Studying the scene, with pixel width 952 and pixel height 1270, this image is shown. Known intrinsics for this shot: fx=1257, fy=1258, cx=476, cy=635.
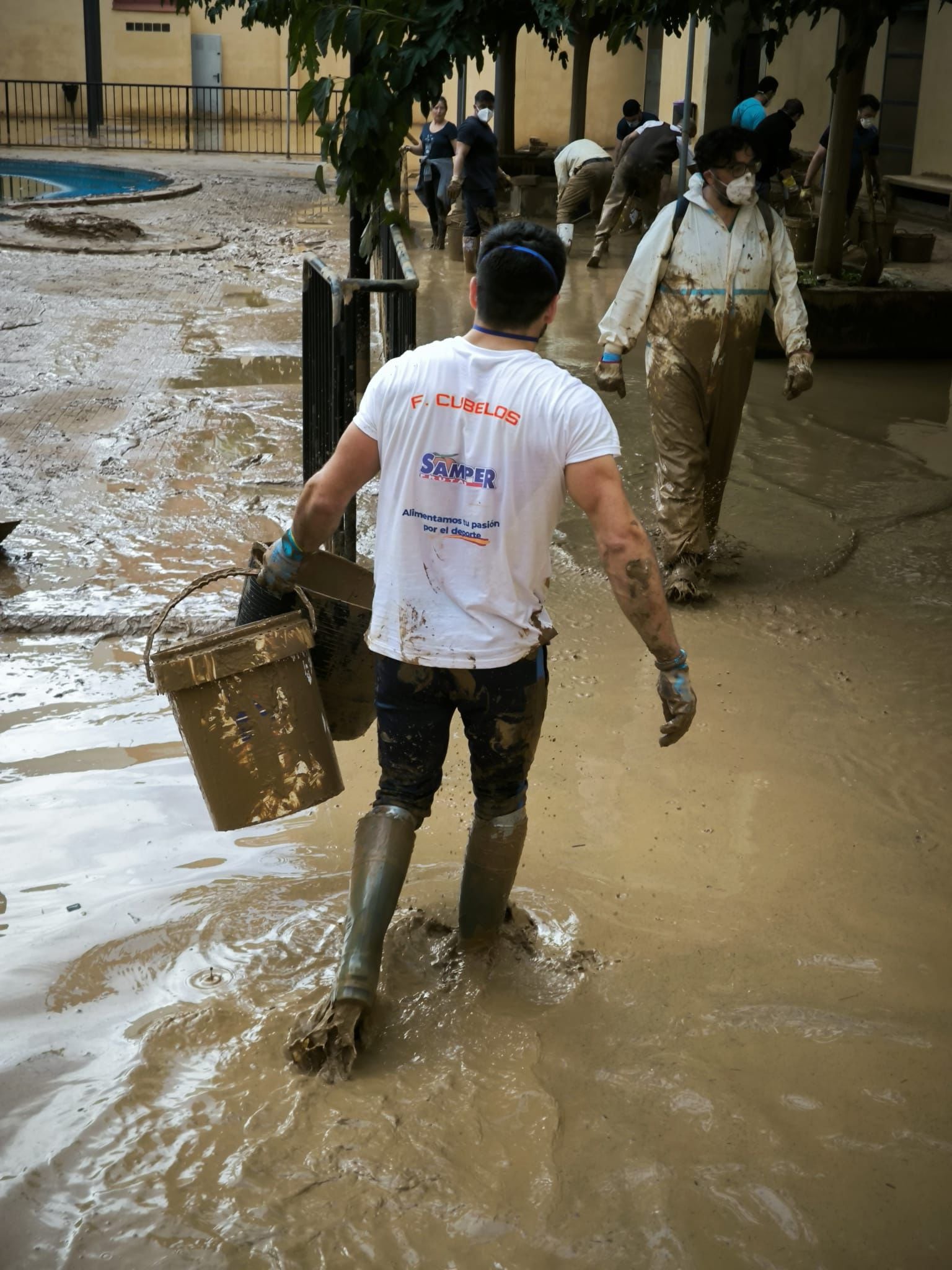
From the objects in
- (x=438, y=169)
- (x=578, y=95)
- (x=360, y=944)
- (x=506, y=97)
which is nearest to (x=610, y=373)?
(x=360, y=944)

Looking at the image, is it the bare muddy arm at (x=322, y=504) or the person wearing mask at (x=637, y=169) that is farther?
the person wearing mask at (x=637, y=169)

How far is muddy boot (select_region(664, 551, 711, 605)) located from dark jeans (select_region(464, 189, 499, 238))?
8.21 metres

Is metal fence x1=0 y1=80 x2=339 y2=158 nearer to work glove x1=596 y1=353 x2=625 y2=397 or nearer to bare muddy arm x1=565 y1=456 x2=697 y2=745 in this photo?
work glove x1=596 y1=353 x2=625 y2=397

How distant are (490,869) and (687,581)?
2.74 meters

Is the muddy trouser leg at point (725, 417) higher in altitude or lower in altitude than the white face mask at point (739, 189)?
lower

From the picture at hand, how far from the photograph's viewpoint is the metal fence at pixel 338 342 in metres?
4.69

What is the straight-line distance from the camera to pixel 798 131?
2053cm

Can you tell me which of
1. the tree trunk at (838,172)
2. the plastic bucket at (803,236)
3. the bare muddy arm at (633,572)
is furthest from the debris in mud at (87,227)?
the bare muddy arm at (633,572)

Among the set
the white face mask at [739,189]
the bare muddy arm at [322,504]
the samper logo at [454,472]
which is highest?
the white face mask at [739,189]

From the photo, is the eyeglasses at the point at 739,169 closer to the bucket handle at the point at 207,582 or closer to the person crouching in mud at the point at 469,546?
the person crouching in mud at the point at 469,546

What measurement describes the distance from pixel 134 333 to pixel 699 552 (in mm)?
6241

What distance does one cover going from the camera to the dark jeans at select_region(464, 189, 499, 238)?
42.4ft

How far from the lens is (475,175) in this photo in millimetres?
12844

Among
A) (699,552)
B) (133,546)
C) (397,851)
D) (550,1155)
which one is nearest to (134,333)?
(133,546)
